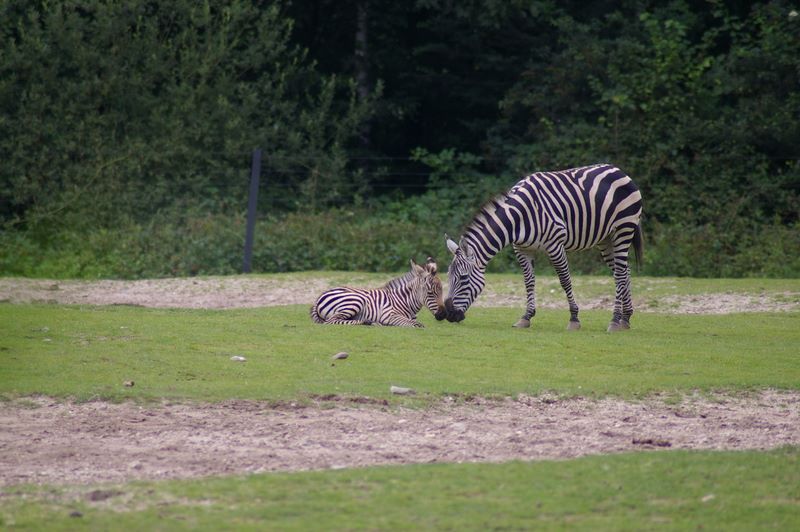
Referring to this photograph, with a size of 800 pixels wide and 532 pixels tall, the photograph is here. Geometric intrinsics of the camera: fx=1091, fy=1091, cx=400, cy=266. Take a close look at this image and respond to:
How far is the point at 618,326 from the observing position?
1446cm

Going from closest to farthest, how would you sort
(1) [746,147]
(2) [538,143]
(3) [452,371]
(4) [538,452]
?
(4) [538,452]
(3) [452,371]
(1) [746,147]
(2) [538,143]

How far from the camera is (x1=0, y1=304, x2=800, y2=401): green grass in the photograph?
10.2 m

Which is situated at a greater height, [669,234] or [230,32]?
[230,32]

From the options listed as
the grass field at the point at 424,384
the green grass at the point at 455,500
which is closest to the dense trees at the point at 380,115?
Answer: the grass field at the point at 424,384

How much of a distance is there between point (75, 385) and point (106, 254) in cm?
1269

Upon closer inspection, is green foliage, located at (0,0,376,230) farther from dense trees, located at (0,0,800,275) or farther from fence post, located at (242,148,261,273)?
fence post, located at (242,148,261,273)

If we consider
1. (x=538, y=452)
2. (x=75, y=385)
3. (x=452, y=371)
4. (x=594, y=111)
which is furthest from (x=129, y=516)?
(x=594, y=111)

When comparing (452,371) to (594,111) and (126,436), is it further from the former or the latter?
(594,111)

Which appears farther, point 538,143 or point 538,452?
point 538,143

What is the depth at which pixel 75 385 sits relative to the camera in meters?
10.1

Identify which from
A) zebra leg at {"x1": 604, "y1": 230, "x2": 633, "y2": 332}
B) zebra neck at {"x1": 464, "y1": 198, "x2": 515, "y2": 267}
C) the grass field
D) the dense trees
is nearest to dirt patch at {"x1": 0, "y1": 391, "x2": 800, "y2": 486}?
the grass field

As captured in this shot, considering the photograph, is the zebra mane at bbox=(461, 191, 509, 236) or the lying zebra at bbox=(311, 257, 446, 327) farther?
the zebra mane at bbox=(461, 191, 509, 236)

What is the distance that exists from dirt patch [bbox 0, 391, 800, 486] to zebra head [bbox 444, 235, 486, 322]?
462 centimetres

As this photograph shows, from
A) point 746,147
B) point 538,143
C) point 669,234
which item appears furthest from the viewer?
point 538,143
